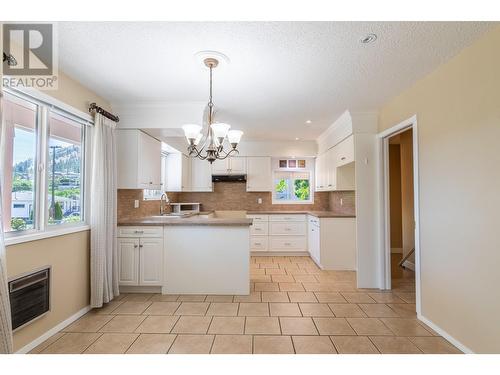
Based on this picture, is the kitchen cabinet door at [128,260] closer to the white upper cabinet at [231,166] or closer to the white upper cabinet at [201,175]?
the white upper cabinet at [201,175]

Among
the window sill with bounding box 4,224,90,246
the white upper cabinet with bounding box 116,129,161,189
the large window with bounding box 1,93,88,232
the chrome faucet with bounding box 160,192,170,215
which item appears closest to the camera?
the window sill with bounding box 4,224,90,246

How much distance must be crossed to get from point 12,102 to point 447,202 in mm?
3640

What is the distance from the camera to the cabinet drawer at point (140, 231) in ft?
10.5

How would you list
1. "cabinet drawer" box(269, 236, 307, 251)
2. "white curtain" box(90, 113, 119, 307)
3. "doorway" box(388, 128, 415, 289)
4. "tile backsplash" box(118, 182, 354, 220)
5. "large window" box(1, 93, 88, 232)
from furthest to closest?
"tile backsplash" box(118, 182, 354, 220)
"cabinet drawer" box(269, 236, 307, 251)
"doorway" box(388, 128, 415, 289)
"white curtain" box(90, 113, 119, 307)
"large window" box(1, 93, 88, 232)

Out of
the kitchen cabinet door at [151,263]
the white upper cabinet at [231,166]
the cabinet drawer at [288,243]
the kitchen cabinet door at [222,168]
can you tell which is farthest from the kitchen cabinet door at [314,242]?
the kitchen cabinet door at [151,263]

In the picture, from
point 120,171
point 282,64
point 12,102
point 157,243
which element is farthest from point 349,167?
point 12,102

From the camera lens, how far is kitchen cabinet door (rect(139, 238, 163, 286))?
3191mm

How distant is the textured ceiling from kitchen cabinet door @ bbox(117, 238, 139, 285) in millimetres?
1765

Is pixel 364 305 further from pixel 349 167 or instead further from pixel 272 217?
pixel 272 217

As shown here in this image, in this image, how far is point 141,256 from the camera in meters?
3.21

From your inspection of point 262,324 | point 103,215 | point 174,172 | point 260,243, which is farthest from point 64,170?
point 260,243

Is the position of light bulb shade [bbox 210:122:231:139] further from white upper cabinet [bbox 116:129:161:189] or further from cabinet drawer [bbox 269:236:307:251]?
cabinet drawer [bbox 269:236:307:251]

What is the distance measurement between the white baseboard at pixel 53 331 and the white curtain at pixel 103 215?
113 mm

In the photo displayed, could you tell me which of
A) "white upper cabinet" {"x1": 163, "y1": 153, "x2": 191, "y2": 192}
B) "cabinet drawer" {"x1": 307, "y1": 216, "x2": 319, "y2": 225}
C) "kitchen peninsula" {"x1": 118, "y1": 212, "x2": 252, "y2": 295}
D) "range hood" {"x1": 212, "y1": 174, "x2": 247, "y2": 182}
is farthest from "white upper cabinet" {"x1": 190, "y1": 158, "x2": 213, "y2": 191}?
"kitchen peninsula" {"x1": 118, "y1": 212, "x2": 252, "y2": 295}
